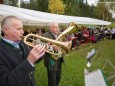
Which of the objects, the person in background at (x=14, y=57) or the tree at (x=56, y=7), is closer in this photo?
the person in background at (x=14, y=57)

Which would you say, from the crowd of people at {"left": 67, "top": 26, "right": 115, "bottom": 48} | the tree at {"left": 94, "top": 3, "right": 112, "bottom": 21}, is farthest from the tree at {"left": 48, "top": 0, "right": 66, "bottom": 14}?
the crowd of people at {"left": 67, "top": 26, "right": 115, "bottom": 48}

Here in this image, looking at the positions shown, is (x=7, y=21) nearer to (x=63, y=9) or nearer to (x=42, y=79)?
(x=42, y=79)

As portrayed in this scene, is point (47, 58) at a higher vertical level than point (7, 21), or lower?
lower

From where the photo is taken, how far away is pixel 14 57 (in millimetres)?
3186

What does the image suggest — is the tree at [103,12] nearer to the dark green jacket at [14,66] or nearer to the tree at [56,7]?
the tree at [56,7]

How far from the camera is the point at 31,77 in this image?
3.40m

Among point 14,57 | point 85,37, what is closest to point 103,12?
point 85,37

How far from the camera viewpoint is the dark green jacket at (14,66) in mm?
2896

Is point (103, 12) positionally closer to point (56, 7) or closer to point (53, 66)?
point (56, 7)

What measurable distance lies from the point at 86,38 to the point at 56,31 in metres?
19.9

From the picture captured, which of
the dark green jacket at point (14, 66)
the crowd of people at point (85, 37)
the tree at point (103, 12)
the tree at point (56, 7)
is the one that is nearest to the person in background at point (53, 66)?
the dark green jacket at point (14, 66)

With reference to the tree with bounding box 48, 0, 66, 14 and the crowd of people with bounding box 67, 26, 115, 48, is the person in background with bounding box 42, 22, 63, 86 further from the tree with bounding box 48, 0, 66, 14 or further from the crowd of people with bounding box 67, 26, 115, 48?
the tree with bounding box 48, 0, 66, 14

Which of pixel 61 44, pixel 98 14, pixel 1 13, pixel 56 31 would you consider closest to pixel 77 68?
pixel 56 31

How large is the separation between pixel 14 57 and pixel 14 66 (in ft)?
0.34
